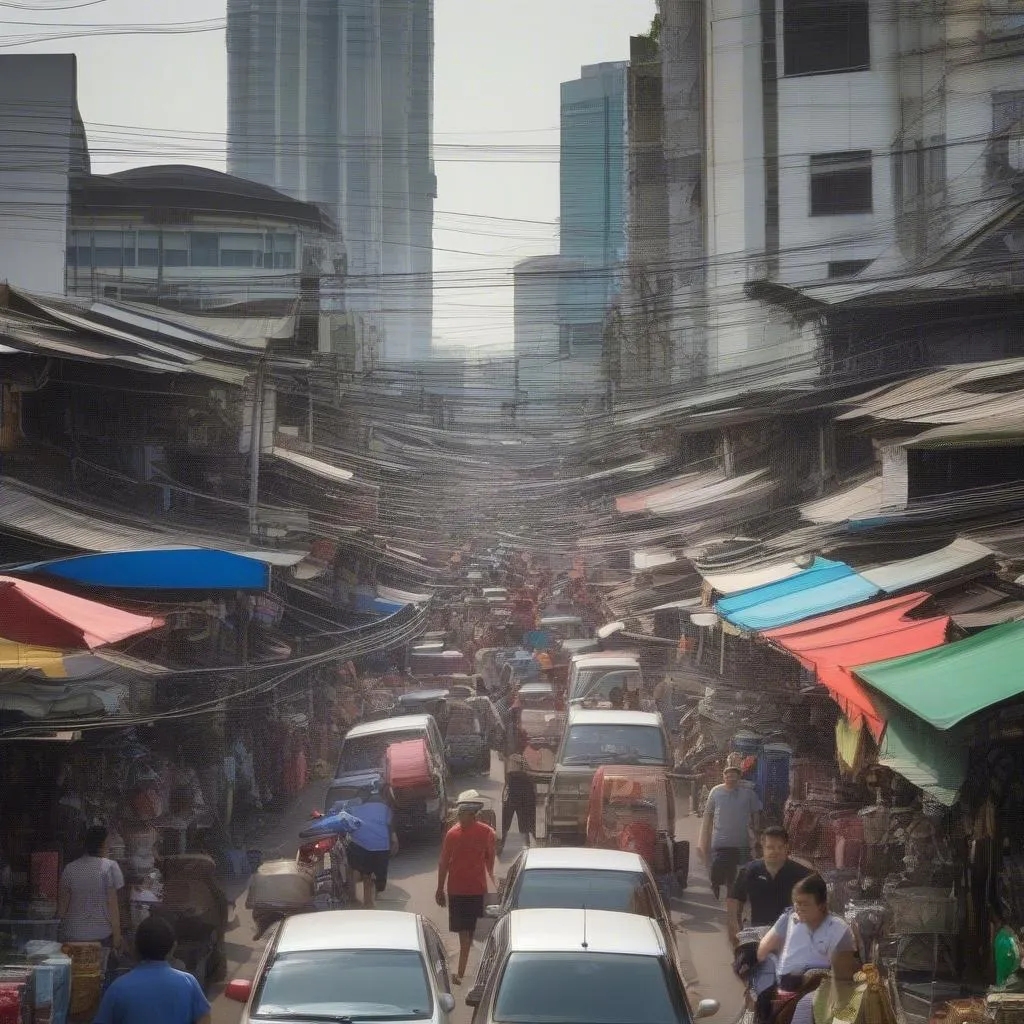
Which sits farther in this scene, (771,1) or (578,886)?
(771,1)

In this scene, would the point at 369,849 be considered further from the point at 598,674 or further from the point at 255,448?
the point at 598,674

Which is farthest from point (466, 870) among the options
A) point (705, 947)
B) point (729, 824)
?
point (729, 824)

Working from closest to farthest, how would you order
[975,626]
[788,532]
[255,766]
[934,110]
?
Answer: [975,626] → [255,766] → [788,532] → [934,110]

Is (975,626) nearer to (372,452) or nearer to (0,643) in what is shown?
(0,643)

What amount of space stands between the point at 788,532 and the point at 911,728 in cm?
1518

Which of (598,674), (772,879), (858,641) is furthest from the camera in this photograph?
(598,674)

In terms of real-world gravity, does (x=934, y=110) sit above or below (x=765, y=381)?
above

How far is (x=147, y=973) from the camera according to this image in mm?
7348

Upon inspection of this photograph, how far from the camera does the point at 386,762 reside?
66.6 feet

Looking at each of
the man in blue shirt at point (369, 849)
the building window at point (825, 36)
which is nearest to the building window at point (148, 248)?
the building window at point (825, 36)

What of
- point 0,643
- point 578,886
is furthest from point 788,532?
point 0,643

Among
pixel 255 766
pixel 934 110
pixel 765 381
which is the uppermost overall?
pixel 934 110

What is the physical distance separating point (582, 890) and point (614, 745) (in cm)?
811

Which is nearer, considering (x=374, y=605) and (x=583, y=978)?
(x=583, y=978)
